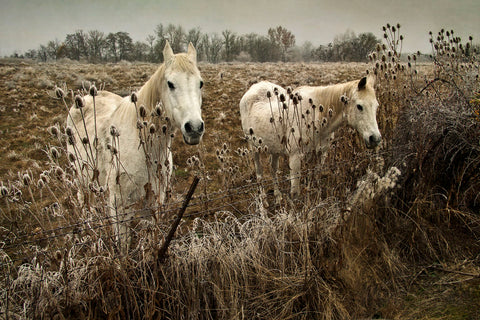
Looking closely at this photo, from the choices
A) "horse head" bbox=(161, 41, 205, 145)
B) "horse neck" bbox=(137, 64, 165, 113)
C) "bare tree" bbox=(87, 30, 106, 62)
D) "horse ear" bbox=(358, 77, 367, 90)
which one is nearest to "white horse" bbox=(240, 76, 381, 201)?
"horse ear" bbox=(358, 77, 367, 90)

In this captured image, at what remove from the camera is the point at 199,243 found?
269 centimetres

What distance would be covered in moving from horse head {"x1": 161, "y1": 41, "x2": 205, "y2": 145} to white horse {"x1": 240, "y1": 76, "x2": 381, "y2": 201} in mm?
885

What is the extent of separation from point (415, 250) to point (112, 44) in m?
54.7

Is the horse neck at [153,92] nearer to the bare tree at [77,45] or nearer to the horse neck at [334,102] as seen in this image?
the horse neck at [334,102]

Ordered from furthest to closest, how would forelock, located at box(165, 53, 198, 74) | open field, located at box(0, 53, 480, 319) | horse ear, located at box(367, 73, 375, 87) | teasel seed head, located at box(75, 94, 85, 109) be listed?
horse ear, located at box(367, 73, 375, 87), forelock, located at box(165, 53, 198, 74), open field, located at box(0, 53, 480, 319), teasel seed head, located at box(75, 94, 85, 109)

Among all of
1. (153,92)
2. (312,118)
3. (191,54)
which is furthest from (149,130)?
(312,118)

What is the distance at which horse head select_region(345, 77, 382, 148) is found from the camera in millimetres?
3871

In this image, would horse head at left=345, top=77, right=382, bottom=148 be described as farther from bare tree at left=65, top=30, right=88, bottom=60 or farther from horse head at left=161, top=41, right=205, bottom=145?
bare tree at left=65, top=30, right=88, bottom=60

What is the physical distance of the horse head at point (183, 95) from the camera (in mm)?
2500

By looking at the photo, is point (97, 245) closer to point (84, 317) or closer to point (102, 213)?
point (102, 213)

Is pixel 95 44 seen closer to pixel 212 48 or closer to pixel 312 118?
pixel 212 48

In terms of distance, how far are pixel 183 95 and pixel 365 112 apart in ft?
8.83

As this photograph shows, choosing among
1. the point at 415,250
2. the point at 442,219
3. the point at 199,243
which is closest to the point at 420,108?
the point at 442,219

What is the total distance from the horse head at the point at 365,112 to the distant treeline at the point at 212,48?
1276 inches
